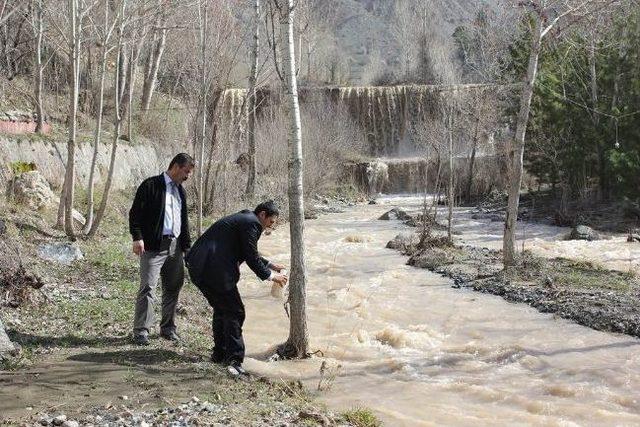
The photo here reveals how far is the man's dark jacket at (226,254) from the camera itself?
238 inches

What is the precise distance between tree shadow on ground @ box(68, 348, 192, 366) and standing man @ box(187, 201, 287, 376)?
45cm

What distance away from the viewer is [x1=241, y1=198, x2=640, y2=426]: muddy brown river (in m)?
6.20

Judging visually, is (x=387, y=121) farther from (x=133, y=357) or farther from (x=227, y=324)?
(x=133, y=357)

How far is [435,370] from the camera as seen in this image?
7.38 metres

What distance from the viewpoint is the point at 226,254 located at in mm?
6121

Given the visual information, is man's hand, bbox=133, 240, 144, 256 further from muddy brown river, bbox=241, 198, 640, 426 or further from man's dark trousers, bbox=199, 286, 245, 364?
muddy brown river, bbox=241, 198, 640, 426

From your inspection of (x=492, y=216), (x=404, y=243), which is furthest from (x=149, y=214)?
(x=492, y=216)

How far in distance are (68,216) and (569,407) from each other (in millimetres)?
9325

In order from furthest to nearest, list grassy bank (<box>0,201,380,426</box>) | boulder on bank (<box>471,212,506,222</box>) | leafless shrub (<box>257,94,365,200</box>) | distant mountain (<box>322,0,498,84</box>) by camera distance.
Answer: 1. distant mountain (<box>322,0,498,84</box>)
2. leafless shrub (<box>257,94,365,200</box>)
3. boulder on bank (<box>471,212,506,222</box>)
4. grassy bank (<box>0,201,380,426</box>)

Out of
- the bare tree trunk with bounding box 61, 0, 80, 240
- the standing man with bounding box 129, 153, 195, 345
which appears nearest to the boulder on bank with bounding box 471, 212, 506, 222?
the bare tree trunk with bounding box 61, 0, 80, 240

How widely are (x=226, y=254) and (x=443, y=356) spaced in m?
3.30

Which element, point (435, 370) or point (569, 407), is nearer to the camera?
point (569, 407)

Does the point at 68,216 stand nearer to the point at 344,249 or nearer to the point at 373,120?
the point at 344,249

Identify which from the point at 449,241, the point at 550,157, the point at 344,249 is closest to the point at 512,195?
the point at 449,241
